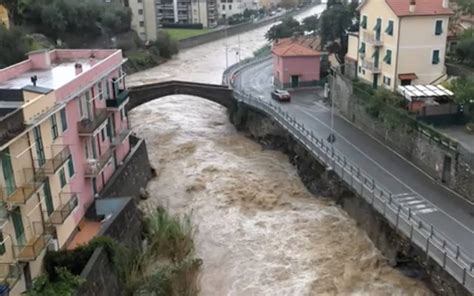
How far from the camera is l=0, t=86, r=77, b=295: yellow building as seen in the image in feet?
65.3

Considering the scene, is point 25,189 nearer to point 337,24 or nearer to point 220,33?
point 337,24

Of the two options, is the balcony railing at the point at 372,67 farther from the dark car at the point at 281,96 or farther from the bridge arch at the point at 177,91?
the bridge arch at the point at 177,91

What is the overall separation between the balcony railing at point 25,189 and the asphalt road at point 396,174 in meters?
18.4

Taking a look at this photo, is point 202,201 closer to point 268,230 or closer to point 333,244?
point 268,230

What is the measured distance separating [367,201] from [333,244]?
9.79ft

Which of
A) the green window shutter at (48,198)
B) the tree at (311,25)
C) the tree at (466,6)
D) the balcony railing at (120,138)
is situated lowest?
the balcony railing at (120,138)

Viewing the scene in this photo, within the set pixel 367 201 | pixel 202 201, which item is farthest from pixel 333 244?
pixel 202 201

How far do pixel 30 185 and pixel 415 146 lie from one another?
77.6ft

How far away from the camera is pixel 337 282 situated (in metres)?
26.1

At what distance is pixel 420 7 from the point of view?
1585 inches

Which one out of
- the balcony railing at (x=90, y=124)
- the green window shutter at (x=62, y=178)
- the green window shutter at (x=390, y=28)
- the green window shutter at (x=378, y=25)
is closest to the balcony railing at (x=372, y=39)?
the green window shutter at (x=378, y=25)

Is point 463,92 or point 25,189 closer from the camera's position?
point 25,189

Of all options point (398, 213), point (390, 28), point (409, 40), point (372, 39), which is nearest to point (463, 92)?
point (409, 40)

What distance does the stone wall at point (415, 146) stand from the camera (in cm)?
3003
